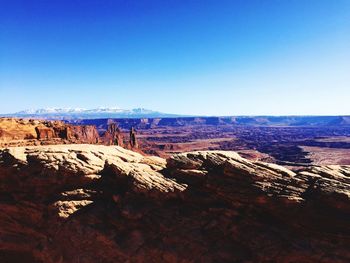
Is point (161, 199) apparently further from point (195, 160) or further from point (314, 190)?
point (314, 190)

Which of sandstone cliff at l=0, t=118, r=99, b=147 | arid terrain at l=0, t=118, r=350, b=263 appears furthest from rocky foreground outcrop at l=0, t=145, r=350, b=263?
sandstone cliff at l=0, t=118, r=99, b=147

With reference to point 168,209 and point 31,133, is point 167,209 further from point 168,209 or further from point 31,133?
point 31,133

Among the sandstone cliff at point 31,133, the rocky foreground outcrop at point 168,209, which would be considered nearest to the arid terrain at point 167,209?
the rocky foreground outcrop at point 168,209

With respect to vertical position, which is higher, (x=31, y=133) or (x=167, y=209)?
(x=31, y=133)

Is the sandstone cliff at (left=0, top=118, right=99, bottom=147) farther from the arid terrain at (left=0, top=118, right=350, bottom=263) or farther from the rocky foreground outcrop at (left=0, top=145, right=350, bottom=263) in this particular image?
the rocky foreground outcrop at (left=0, top=145, right=350, bottom=263)

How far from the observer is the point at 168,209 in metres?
21.4

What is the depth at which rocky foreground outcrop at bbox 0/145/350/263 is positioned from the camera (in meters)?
18.6

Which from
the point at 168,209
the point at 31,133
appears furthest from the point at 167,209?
the point at 31,133

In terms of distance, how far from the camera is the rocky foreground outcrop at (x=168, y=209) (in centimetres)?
1862

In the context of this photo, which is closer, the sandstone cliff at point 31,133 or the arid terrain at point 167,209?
the arid terrain at point 167,209

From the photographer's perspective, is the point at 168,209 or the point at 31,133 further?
the point at 31,133

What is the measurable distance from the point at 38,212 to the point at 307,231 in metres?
19.5

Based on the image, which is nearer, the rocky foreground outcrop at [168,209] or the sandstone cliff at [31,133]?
the rocky foreground outcrop at [168,209]

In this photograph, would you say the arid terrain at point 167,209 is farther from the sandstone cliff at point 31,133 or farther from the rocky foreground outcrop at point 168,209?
the sandstone cliff at point 31,133
